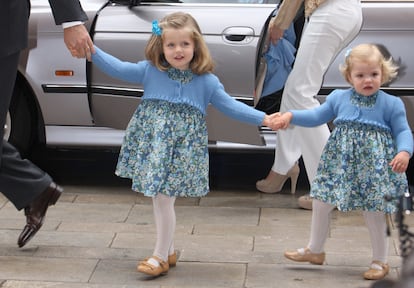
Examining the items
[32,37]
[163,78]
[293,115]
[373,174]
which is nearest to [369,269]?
[373,174]

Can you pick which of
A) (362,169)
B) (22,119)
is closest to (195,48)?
(362,169)

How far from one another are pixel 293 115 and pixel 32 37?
211 cm

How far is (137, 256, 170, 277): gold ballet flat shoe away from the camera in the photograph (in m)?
4.03

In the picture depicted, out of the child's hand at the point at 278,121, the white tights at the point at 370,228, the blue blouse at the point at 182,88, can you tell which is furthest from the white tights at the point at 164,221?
the white tights at the point at 370,228

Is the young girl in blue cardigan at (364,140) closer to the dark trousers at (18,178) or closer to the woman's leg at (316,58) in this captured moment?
the woman's leg at (316,58)

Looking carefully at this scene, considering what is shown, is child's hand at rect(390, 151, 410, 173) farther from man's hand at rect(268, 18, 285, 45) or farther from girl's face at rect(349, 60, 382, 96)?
man's hand at rect(268, 18, 285, 45)

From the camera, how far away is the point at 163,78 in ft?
13.3

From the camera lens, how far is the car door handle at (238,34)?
530 cm

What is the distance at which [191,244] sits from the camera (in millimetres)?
4598

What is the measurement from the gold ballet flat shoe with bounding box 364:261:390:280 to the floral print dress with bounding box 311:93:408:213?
0.28 meters

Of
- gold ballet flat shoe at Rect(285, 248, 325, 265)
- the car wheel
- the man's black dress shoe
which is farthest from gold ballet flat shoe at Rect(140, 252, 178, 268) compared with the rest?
the car wheel

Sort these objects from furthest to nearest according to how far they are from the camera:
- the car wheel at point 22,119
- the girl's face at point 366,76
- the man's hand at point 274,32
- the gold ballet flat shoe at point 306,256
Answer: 1. the car wheel at point 22,119
2. the man's hand at point 274,32
3. the gold ballet flat shoe at point 306,256
4. the girl's face at point 366,76

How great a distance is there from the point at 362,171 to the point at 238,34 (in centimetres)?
161

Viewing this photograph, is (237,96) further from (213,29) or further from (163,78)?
(163,78)
